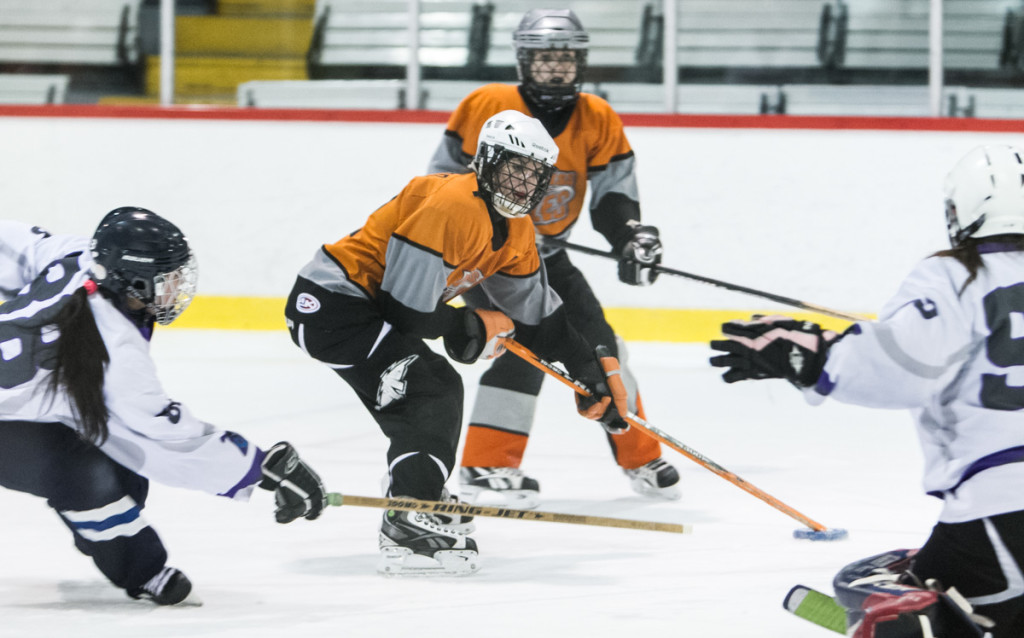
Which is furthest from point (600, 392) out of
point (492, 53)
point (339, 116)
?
point (492, 53)

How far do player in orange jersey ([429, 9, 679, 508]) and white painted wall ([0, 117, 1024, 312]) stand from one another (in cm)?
213

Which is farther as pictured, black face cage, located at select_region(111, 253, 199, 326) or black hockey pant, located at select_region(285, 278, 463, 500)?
black hockey pant, located at select_region(285, 278, 463, 500)

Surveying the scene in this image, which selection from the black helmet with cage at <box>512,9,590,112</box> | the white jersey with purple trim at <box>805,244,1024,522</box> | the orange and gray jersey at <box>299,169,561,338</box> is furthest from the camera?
the black helmet with cage at <box>512,9,590,112</box>

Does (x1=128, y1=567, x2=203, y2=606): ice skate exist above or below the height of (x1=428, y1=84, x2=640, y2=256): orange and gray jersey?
below

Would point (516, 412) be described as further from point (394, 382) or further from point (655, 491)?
point (394, 382)

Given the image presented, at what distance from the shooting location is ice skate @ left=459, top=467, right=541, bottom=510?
341 cm

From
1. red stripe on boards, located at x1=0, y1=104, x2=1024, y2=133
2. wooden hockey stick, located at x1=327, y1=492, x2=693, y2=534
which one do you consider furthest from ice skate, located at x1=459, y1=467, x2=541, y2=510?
red stripe on boards, located at x1=0, y1=104, x2=1024, y2=133

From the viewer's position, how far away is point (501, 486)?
341 centimetres

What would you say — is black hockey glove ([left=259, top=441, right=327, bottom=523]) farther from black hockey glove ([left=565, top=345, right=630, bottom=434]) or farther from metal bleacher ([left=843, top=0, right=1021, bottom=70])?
metal bleacher ([left=843, top=0, right=1021, bottom=70])

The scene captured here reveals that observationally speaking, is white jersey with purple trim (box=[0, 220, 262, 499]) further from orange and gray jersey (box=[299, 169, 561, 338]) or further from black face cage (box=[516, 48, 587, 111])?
black face cage (box=[516, 48, 587, 111])

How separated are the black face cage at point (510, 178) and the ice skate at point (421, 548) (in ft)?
2.10

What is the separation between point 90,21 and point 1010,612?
561 centimetres

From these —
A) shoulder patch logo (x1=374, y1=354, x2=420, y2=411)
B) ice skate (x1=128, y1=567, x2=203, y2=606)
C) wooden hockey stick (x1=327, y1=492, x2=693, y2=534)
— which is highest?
shoulder patch logo (x1=374, y1=354, x2=420, y2=411)

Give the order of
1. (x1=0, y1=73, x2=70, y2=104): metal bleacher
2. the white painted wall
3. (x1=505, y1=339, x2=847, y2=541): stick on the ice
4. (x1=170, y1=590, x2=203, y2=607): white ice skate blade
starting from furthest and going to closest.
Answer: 1. (x1=0, y1=73, x2=70, y2=104): metal bleacher
2. the white painted wall
3. (x1=505, y1=339, x2=847, y2=541): stick on the ice
4. (x1=170, y1=590, x2=203, y2=607): white ice skate blade
